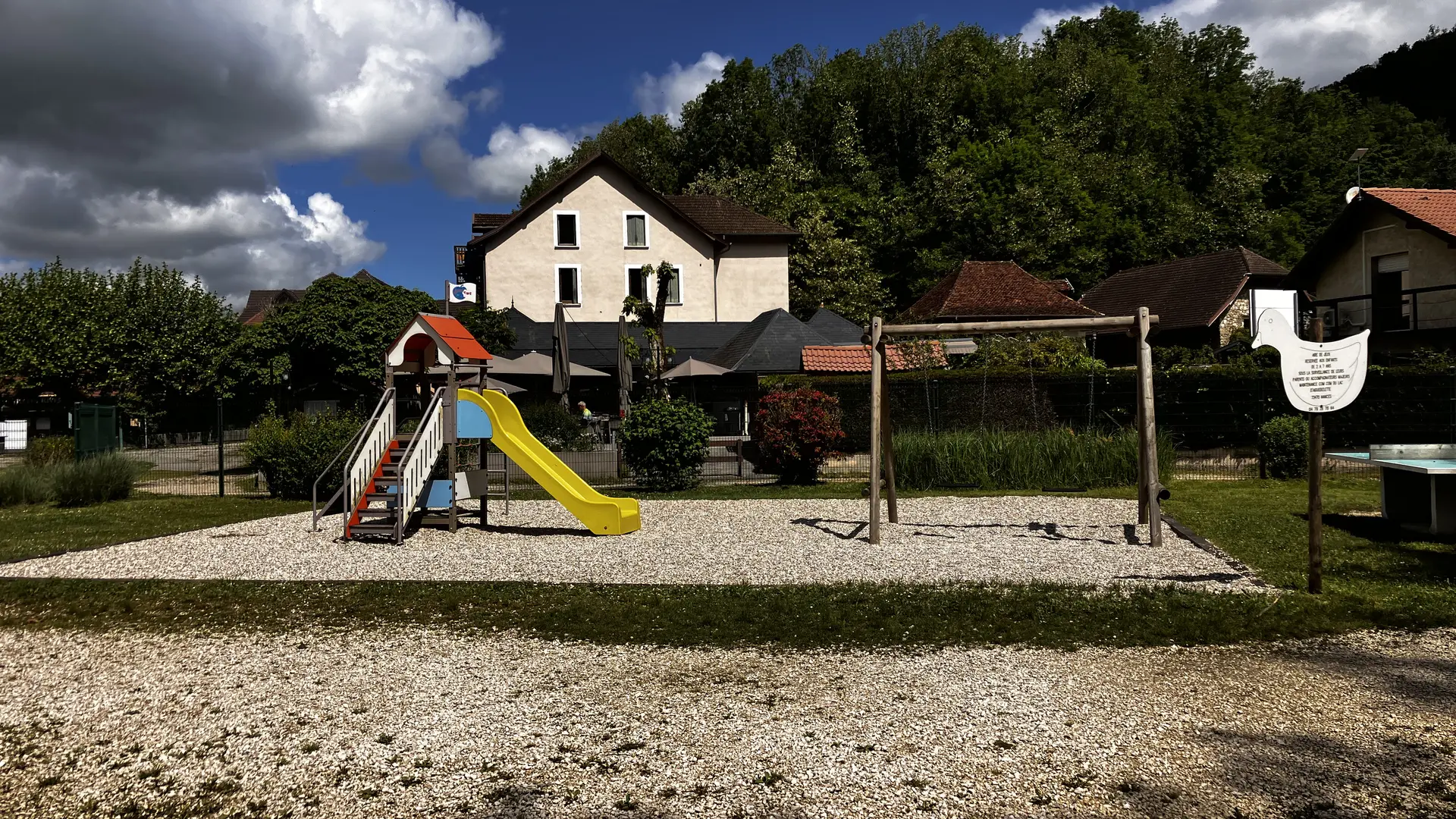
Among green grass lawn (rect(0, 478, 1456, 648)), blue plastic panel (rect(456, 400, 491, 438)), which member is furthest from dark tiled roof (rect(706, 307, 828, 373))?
green grass lawn (rect(0, 478, 1456, 648))

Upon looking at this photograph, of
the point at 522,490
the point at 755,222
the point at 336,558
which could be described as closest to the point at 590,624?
the point at 336,558

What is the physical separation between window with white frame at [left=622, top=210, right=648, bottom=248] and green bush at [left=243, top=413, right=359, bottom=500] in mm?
22375

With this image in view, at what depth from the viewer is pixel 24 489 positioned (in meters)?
16.9

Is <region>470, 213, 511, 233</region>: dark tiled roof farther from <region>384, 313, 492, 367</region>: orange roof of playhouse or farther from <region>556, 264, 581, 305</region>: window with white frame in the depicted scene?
<region>384, 313, 492, 367</region>: orange roof of playhouse

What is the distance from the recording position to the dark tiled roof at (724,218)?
39.9 meters

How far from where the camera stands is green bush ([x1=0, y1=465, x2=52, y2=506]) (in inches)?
662

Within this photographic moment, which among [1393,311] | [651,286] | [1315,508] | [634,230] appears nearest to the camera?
[1315,508]

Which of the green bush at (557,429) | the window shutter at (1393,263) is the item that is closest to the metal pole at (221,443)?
the green bush at (557,429)

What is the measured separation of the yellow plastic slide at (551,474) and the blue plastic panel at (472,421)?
64mm

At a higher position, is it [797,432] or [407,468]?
[797,432]

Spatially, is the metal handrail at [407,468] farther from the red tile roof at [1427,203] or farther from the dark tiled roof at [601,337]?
the red tile roof at [1427,203]

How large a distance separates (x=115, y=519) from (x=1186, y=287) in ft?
125

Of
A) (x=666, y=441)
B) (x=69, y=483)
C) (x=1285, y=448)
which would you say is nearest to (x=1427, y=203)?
(x=1285, y=448)

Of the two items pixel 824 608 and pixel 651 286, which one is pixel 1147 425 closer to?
pixel 824 608
